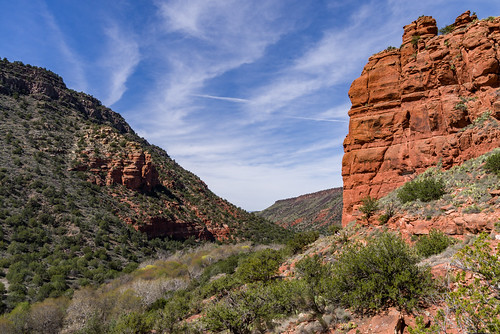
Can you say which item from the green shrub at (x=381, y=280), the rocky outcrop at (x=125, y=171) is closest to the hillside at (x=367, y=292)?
the green shrub at (x=381, y=280)

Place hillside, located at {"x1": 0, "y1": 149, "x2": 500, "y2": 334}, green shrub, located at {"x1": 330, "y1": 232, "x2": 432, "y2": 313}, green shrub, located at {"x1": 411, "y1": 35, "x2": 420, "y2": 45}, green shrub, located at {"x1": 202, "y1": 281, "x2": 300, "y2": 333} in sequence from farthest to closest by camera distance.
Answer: green shrub, located at {"x1": 411, "y1": 35, "x2": 420, "y2": 45}, green shrub, located at {"x1": 202, "y1": 281, "x2": 300, "y2": 333}, green shrub, located at {"x1": 330, "y1": 232, "x2": 432, "y2": 313}, hillside, located at {"x1": 0, "y1": 149, "x2": 500, "y2": 334}

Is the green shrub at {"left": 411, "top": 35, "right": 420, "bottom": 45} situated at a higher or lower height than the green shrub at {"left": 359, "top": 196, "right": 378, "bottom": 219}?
higher

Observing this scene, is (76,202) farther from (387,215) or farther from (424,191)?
(424,191)

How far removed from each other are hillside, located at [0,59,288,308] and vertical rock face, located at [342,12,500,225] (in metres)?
32.4

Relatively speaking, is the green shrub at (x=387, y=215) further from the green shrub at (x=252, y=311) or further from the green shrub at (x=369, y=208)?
the green shrub at (x=252, y=311)

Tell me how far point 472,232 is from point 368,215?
8.01 meters

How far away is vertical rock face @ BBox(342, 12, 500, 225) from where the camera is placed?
725 inches

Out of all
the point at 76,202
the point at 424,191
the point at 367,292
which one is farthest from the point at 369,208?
the point at 76,202

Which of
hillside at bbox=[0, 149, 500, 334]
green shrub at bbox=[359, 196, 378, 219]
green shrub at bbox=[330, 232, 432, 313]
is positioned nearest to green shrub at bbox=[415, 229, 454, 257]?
hillside at bbox=[0, 149, 500, 334]

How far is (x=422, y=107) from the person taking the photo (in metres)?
21.2

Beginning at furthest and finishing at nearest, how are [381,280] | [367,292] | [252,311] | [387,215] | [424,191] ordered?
1. [387,215]
2. [424,191]
3. [252,311]
4. [367,292]
5. [381,280]

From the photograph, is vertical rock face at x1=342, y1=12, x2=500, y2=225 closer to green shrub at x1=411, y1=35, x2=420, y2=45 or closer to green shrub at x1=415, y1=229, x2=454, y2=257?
green shrub at x1=411, y1=35, x2=420, y2=45

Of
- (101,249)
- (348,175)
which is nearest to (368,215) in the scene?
(348,175)

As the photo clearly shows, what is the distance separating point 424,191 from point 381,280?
10.8 metres
